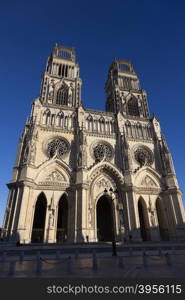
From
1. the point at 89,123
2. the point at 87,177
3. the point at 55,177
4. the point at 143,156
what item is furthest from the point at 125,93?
the point at 55,177

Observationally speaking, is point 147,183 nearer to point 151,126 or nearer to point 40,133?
point 151,126

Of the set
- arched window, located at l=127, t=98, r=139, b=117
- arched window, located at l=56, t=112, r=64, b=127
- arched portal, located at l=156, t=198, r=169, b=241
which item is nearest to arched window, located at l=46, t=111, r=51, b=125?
arched window, located at l=56, t=112, r=64, b=127

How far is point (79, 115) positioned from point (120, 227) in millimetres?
19569

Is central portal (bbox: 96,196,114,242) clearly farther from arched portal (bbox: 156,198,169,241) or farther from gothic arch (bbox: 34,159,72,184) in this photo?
arched portal (bbox: 156,198,169,241)

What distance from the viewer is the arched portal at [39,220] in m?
23.7

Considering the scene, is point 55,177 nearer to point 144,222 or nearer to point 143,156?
point 144,222

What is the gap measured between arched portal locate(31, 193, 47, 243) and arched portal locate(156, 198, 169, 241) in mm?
17710

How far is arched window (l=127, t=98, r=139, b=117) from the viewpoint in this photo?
1532 inches

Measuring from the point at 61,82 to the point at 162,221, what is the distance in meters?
32.4

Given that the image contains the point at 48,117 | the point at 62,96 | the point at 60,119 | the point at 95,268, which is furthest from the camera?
the point at 62,96

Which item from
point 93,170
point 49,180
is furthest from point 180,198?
point 49,180

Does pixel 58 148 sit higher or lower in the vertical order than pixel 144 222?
higher

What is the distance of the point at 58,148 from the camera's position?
2878 centimetres

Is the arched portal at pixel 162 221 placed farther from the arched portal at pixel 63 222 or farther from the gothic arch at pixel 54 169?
the gothic arch at pixel 54 169
